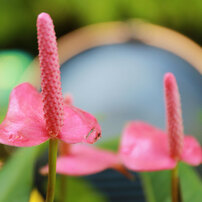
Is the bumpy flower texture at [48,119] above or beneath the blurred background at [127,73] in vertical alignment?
beneath

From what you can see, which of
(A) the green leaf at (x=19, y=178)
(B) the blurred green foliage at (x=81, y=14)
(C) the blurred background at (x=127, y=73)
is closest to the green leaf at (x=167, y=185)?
(A) the green leaf at (x=19, y=178)

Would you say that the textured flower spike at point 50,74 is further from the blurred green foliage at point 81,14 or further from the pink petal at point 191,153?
the blurred green foliage at point 81,14

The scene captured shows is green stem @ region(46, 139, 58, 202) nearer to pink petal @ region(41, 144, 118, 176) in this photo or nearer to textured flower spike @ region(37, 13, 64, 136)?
textured flower spike @ region(37, 13, 64, 136)

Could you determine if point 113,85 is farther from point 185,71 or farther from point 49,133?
point 49,133

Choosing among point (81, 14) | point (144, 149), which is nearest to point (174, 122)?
point (144, 149)

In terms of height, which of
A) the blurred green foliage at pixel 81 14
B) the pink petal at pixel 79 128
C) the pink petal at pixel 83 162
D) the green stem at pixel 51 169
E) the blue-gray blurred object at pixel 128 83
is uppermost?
the blurred green foliage at pixel 81 14

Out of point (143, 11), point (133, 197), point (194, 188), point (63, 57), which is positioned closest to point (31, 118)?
point (194, 188)

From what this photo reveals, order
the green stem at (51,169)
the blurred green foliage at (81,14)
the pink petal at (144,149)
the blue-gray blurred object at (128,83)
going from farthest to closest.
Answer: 1. the blurred green foliage at (81,14)
2. the blue-gray blurred object at (128,83)
3. the pink petal at (144,149)
4. the green stem at (51,169)
